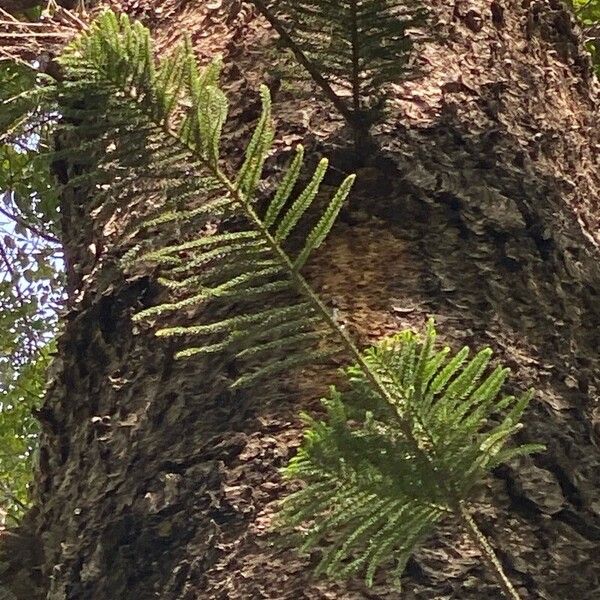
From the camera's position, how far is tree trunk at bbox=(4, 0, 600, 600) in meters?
1.33

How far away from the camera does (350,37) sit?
4.66ft

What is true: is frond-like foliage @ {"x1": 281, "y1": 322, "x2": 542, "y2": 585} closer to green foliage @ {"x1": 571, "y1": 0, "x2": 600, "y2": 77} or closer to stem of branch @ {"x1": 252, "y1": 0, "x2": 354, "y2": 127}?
stem of branch @ {"x1": 252, "y1": 0, "x2": 354, "y2": 127}

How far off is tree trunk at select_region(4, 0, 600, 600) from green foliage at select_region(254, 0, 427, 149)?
0.51 ft

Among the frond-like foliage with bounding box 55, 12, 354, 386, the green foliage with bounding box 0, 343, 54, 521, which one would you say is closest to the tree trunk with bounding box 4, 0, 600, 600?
the frond-like foliage with bounding box 55, 12, 354, 386

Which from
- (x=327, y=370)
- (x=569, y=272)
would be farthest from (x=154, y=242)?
(x=569, y=272)

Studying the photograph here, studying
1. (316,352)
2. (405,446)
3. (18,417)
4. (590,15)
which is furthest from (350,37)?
(18,417)

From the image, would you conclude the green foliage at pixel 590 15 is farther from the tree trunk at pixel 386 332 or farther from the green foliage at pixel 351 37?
the green foliage at pixel 351 37

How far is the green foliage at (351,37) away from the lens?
139 cm

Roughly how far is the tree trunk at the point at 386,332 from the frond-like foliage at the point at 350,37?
16cm

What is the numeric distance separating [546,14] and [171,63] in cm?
119

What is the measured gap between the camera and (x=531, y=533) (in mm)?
1326

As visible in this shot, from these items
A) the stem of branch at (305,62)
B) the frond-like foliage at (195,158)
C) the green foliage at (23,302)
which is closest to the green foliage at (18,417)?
the green foliage at (23,302)

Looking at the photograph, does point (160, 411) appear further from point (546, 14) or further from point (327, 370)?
point (546, 14)

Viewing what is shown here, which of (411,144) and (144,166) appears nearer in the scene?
(144,166)
